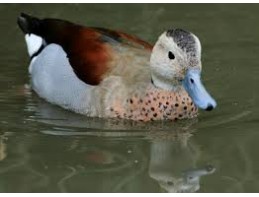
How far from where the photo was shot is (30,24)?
394 inches

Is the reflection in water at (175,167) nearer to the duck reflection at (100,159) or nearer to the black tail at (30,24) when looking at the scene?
the duck reflection at (100,159)

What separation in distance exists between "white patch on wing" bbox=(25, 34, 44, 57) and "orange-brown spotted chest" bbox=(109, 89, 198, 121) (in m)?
1.66

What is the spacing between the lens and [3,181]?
6824 millimetres

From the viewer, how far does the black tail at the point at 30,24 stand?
984 centimetres

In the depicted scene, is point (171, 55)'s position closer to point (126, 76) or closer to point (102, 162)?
point (126, 76)

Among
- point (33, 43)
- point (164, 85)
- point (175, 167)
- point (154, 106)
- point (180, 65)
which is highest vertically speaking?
point (33, 43)

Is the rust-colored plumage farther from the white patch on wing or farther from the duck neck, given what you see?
the duck neck

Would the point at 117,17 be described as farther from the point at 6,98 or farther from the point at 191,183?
the point at 191,183

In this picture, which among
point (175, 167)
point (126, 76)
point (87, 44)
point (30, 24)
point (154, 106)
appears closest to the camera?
point (175, 167)

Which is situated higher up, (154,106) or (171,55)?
(171,55)

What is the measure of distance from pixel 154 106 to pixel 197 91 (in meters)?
0.69

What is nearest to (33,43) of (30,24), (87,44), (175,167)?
(30,24)

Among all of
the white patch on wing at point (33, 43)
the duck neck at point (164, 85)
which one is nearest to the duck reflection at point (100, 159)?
the duck neck at point (164, 85)

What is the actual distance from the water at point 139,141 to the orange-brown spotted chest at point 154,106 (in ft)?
0.29
